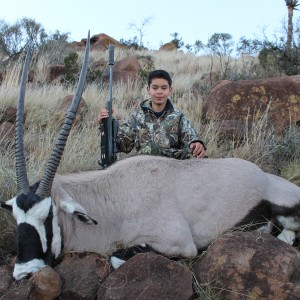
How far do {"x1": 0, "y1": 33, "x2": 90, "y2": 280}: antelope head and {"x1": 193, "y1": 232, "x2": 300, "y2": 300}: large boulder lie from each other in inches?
39.4

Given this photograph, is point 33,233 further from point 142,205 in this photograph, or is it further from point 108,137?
point 108,137

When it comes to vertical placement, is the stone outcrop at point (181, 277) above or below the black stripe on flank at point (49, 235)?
below

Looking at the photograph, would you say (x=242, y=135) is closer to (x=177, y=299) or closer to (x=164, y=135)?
(x=164, y=135)

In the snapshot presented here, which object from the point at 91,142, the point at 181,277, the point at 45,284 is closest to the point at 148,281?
the point at 181,277

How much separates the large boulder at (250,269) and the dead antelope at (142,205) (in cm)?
33

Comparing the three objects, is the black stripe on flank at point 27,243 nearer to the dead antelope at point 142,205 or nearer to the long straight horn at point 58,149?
the dead antelope at point 142,205

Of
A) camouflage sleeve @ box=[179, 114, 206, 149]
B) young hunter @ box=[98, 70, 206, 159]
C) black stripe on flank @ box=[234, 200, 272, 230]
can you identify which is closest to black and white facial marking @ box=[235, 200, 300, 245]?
black stripe on flank @ box=[234, 200, 272, 230]

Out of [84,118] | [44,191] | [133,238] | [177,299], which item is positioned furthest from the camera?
[84,118]

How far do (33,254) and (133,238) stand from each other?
2.44 ft

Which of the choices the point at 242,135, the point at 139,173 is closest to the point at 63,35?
the point at 242,135

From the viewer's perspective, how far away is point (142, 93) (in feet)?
31.6

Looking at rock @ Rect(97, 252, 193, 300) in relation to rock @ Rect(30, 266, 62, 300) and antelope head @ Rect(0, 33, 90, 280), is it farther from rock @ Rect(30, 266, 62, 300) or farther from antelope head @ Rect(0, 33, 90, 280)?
antelope head @ Rect(0, 33, 90, 280)

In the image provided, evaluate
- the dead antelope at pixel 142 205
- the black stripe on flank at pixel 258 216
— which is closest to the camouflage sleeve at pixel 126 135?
the dead antelope at pixel 142 205

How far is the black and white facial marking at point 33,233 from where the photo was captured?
9.63 ft
